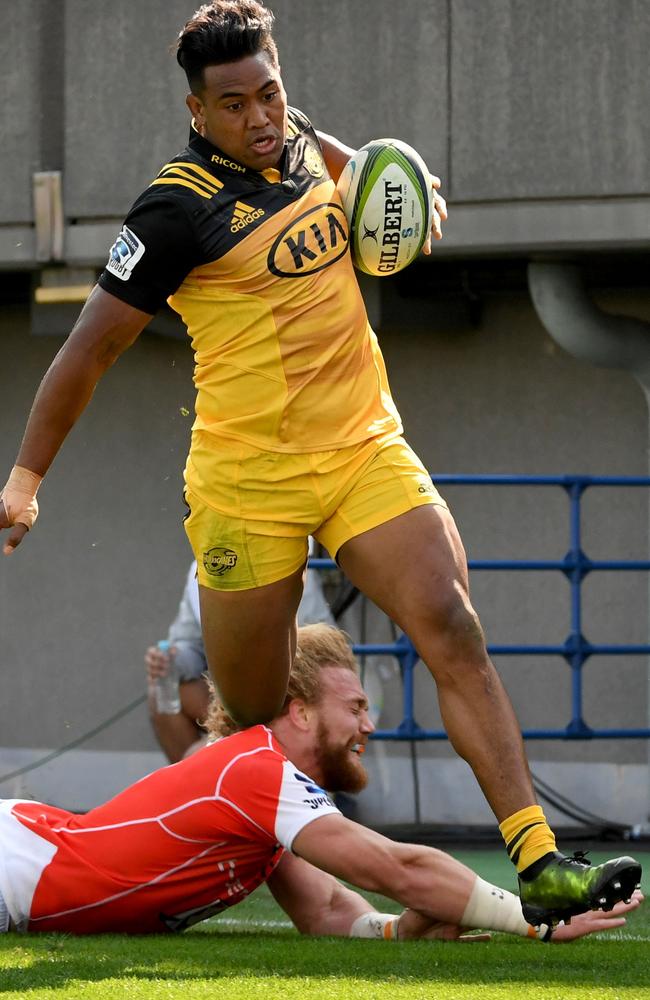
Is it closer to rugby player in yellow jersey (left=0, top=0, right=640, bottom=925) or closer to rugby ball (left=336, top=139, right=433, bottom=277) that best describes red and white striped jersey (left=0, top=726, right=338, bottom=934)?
rugby player in yellow jersey (left=0, top=0, right=640, bottom=925)

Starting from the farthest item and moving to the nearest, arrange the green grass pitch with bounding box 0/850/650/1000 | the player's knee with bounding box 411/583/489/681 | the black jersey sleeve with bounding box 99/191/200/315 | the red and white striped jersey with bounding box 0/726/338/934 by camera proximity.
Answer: the red and white striped jersey with bounding box 0/726/338/934 → the black jersey sleeve with bounding box 99/191/200/315 → the player's knee with bounding box 411/583/489/681 → the green grass pitch with bounding box 0/850/650/1000

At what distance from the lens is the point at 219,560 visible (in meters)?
4.53

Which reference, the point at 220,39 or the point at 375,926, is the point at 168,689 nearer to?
the point at 375,926

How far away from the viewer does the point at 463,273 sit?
33.5 ft

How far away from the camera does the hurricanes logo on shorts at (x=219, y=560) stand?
177 inches

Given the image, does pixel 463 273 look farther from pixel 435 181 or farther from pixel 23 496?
pixel 23 496

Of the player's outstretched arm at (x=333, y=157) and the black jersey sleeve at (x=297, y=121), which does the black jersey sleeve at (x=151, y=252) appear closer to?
the black jersey sleeve at (x=297, y=121)

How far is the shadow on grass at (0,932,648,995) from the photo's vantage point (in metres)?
4.03

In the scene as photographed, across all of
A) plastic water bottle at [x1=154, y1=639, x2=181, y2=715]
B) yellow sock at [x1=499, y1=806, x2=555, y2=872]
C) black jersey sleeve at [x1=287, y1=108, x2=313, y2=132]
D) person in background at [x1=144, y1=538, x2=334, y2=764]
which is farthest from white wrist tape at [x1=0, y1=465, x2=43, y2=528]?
plastic water bottle at [x1=154, y1=639, x2=181, y2=715]

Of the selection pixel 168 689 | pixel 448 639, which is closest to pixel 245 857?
pixel 448 639

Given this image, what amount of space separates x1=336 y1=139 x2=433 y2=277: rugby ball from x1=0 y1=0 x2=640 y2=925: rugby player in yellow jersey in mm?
87

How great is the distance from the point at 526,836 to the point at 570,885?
195mm

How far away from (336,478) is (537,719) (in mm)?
6512

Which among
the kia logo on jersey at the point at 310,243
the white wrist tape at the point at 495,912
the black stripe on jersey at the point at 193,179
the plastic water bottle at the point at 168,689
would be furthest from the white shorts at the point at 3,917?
the plastic water bottle at the point at 168,689
